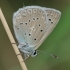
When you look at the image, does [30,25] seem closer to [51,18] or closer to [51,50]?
[51,18]

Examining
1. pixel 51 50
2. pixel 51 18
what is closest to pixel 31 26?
pixel 51 18

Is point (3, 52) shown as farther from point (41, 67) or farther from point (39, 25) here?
point (39, 25)

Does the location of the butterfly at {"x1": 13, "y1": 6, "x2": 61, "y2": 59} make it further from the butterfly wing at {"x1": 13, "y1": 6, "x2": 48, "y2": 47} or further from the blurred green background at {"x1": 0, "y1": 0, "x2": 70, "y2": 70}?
the blurred green background at {"x1": 0, "y1": 0, "x2": 70, "y2": 70}

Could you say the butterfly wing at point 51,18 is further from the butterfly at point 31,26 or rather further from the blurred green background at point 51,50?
the blurred green background at point 51,50

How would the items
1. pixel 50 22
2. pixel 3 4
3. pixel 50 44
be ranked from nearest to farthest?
pixel 50 22 → pixel 50 44 → pixel 3 4

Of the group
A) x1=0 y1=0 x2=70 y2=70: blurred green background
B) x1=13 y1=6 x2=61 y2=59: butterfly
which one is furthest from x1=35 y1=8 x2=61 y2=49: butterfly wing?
x1=0 y1=0 x2=70 y2=70: blurred green background

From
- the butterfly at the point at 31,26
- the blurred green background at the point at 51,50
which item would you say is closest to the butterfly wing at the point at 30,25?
the butterfly at the point at 31,26

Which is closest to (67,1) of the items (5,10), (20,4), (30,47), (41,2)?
(41,2)
